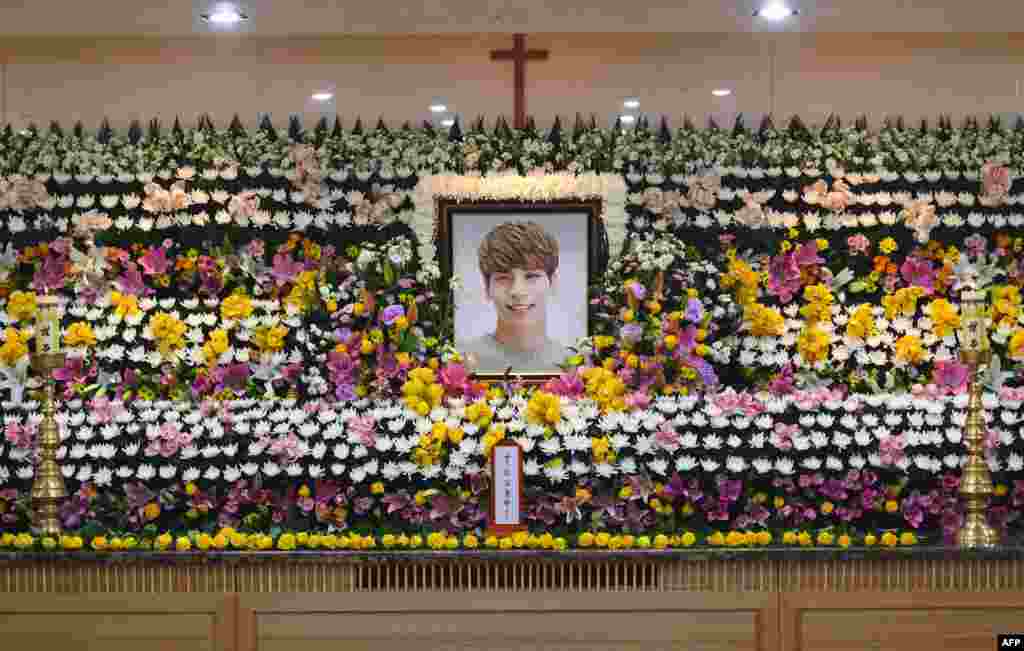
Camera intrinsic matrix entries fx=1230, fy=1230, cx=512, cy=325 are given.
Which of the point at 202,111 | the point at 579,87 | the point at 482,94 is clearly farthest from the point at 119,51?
the point at 579,87

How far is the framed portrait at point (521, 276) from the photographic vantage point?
6.68 m

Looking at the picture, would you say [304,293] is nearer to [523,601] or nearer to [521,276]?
[521,276]

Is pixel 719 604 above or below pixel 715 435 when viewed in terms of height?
below

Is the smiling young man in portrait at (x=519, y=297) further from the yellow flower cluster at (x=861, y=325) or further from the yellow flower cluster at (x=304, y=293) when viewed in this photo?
the yellow flower cluster at (x=861, y=325)

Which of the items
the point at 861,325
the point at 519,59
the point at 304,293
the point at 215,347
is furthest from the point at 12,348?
the point at 861,325

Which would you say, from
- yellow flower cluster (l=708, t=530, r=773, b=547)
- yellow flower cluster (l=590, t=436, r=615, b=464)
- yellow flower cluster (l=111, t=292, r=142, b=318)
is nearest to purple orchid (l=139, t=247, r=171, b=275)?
yellow flower cluster (l=111, t=292, r=142, b=318)

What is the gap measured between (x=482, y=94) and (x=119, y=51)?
224 centimetres

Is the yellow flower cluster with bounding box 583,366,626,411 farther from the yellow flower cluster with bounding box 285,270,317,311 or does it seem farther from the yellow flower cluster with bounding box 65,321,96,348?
the yellow flower cluster with bounding box 65,321,96,348

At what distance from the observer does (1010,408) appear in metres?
5.67

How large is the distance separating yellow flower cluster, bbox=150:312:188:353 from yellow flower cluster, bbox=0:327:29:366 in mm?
646

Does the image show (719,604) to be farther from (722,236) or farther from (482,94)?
(482,94)

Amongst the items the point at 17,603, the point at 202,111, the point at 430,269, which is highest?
the point at 202,111

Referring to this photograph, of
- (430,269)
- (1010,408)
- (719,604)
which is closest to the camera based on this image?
(719,604)

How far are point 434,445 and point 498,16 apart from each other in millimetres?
2326
